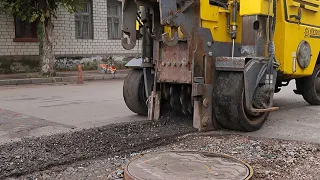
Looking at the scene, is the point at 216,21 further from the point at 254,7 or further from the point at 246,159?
the point at 246,159

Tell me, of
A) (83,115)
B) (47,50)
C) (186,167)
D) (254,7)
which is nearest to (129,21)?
(254,7)

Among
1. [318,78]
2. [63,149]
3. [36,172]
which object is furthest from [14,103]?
[318,78]

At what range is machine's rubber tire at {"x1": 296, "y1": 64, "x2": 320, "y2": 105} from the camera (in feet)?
26.4

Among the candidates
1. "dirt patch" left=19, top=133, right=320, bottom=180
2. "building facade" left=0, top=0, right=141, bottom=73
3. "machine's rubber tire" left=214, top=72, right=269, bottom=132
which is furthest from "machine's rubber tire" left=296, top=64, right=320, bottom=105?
"building facade" left=0, top=0, right=141, bottom=73

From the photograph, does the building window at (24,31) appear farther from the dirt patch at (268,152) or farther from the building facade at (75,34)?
the dirt patch at (268,152)

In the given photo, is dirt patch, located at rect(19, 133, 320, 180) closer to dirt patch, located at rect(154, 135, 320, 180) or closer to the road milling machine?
dirt patch, located at rect(154, 135, 320, 180)

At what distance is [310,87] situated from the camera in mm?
8164

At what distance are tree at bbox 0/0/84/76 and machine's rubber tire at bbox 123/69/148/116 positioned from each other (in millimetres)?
9332

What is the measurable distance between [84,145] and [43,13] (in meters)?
11.7

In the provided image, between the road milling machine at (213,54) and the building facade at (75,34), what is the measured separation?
1227 cm

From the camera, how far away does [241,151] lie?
4.78m

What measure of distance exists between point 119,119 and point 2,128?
6.14ft

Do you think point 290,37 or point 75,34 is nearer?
point 290,37

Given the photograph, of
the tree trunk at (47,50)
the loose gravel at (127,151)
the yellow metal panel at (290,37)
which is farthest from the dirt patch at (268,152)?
the tree trunk at (47,50)
